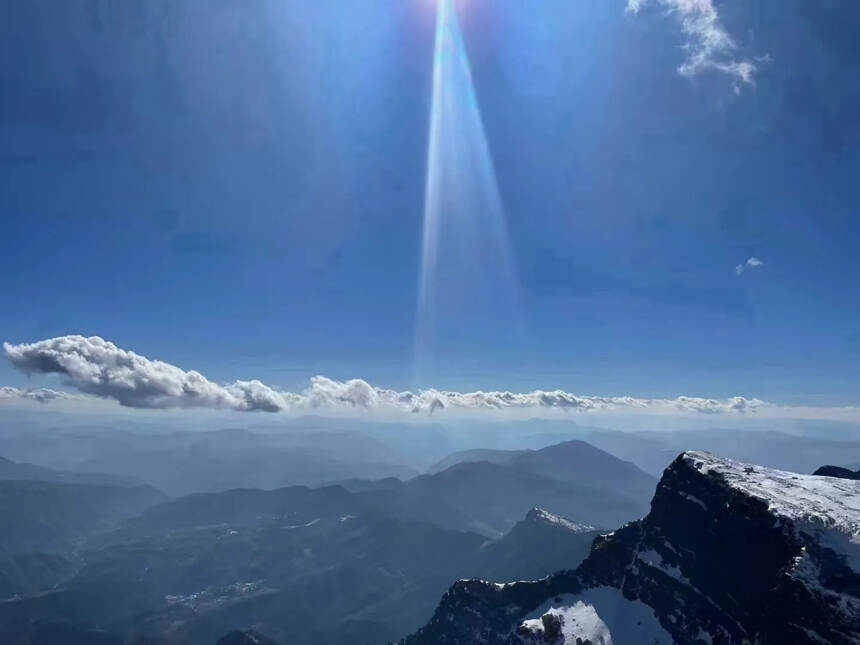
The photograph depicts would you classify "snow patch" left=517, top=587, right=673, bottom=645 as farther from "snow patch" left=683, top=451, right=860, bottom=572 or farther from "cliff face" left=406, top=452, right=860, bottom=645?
"snow patch" left=683, top=451, right=860, bottom=572

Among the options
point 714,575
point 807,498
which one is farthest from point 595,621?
point 807,498

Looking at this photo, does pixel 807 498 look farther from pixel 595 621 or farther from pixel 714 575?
pixel 595 621

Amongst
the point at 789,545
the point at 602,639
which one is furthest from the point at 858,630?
the point at 602,639

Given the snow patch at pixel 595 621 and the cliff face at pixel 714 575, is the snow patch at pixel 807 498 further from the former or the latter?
the snow patch at pixel 595 621

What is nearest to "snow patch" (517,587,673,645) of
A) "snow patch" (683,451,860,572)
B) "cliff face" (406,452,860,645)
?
"cliff face" (406,452,860,645)


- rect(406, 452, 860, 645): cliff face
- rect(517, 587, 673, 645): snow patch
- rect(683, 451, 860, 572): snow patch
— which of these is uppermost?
rect(683, 451, 860, 572): snow patch

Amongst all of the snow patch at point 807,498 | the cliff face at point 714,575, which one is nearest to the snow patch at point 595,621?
the cliff face at point 714,575

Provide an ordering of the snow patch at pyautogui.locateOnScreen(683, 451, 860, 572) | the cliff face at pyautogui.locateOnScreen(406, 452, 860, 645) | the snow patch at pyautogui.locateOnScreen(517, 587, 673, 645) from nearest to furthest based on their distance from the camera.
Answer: the cliff face at pyautogui.locateOnScreen(406, 452, 860, 645) → the snow patch at pyautogui.locateOnScreen(683, 451, 860, 572) → the snow patch at pyautogui.locateOnScreen(517, 587, 673, 645)

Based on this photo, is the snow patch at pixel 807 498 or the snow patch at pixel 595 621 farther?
the snow patch at pixel 595 621

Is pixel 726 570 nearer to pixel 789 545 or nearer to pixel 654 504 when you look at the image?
pixel 789 545
